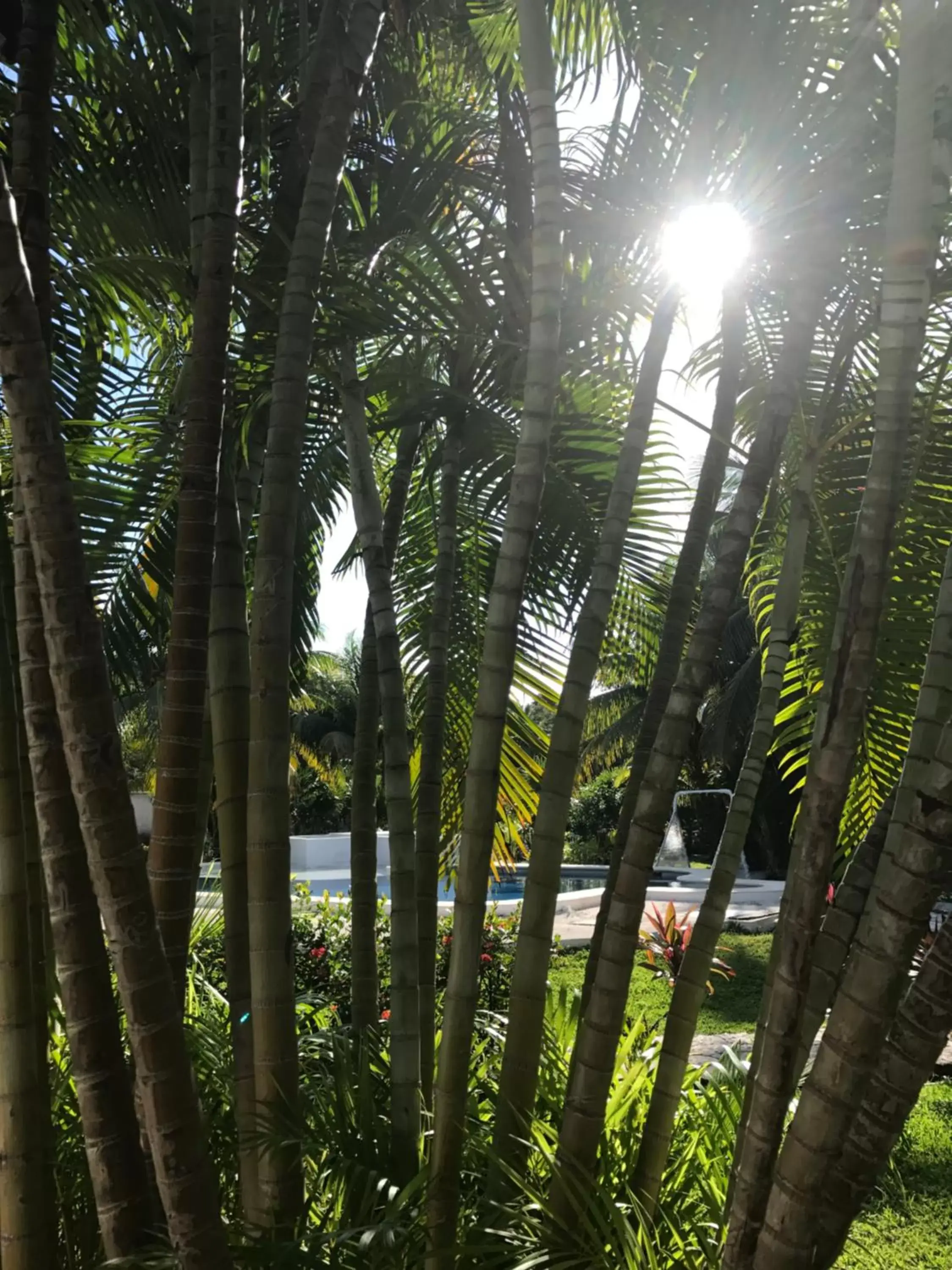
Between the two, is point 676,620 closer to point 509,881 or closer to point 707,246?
point 707,246

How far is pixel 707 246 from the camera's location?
2.36 m

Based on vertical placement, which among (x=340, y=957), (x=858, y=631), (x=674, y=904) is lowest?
(x=674, y=904)

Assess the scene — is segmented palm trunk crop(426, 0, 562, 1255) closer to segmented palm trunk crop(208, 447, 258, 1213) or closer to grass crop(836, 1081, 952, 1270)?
segmented palm trunk crop(208, 447, 258, 1213)

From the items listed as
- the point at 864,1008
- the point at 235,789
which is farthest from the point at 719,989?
the point at 864,1008

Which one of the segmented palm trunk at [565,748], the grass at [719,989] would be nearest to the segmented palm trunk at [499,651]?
the segmented palm trunk at [565,748]

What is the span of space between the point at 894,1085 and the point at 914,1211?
3.19 metres

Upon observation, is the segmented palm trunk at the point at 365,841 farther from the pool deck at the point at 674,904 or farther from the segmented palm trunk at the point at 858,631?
the pool deck at the point at 674,904

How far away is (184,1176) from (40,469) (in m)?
1.13

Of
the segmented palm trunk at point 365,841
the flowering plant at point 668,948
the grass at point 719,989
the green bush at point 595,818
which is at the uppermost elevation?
the segmented palm trunk at point 365,841

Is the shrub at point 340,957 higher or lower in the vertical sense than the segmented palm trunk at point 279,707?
lower

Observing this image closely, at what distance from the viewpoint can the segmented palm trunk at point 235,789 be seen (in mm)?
2148

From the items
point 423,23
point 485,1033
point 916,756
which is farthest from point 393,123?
point 485,1033

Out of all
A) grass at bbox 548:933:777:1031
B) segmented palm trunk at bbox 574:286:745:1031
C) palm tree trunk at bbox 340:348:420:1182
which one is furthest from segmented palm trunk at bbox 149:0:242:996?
grass at bbox 548:933:777:1031

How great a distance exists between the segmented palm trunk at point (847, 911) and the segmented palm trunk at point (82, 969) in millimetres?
1152
